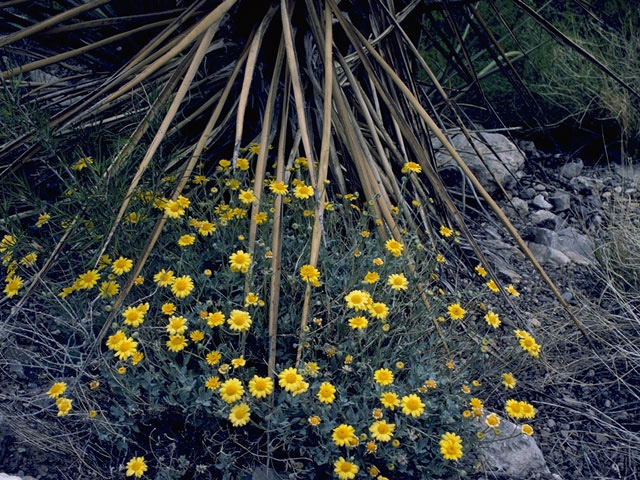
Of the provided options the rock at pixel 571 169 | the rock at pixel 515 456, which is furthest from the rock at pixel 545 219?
the rock at pixel 515 456

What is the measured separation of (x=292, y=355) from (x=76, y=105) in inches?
41.3

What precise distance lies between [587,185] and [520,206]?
0.54 meters

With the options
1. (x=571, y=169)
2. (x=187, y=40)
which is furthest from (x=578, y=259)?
(x=187, y=40)

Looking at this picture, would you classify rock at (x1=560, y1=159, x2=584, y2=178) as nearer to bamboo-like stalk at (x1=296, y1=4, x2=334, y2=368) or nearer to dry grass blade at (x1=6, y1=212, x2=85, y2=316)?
bamboo-like stalk at (x1=296, y1=4, x2=334, y2=368)

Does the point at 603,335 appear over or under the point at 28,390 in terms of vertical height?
under

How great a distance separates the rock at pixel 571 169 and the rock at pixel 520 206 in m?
0.49

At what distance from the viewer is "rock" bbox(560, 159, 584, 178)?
387 cm

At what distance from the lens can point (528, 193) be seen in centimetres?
363

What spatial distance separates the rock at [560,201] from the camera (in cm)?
350

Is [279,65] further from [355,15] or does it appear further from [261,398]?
[261,398]

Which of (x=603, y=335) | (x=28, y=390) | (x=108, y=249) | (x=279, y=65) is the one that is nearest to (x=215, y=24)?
(x=279, y=65)

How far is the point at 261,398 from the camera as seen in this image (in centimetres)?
180

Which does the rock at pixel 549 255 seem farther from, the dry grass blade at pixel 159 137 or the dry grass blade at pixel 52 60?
the dry grass blade at pixel 52 60

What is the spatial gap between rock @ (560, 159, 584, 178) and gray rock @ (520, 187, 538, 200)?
345mm
